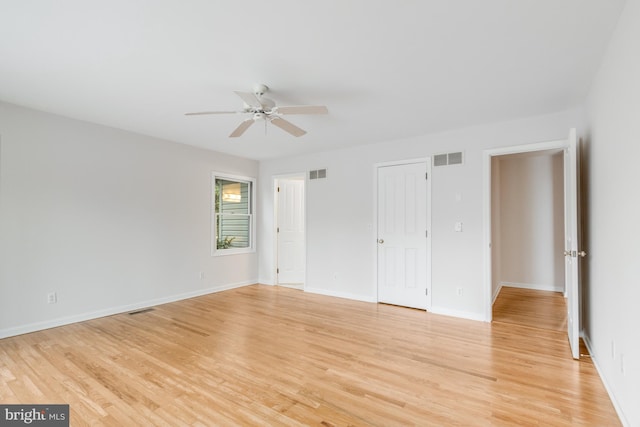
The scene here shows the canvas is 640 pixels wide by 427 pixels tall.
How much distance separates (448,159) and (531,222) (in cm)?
297

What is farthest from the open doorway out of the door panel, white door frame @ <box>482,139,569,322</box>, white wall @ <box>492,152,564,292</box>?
the door panel

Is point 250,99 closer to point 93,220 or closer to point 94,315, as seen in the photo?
point 93,220

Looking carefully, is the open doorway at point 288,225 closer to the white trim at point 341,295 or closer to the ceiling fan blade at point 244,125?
the white trim at point 341,295

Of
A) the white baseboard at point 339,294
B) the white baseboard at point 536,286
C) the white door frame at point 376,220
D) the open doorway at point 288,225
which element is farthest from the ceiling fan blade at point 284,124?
the white baseboard at point 536,286

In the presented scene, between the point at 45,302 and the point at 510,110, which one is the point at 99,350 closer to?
the point at 45,302

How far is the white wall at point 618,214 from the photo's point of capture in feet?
5.67

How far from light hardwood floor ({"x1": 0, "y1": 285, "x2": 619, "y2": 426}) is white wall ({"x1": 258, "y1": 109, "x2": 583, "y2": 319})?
2.16 ft

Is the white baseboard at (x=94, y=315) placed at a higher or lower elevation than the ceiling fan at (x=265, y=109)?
lower

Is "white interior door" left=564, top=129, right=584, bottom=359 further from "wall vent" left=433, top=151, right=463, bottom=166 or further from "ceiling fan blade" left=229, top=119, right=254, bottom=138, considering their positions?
"ceiling fan blade" left=229, top=119, right=254, bottom=138

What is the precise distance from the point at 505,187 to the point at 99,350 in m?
6.93

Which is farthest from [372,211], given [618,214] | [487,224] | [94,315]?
[94,315]

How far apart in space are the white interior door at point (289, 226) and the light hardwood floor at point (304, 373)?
2296 mm

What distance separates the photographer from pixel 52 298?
12.2 feet

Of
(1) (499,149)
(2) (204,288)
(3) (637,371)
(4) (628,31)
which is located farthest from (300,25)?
(2) (204,288)
